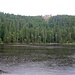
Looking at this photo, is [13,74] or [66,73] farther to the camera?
[66,73]

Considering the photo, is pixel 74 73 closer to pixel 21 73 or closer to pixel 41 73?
pixel 41 73

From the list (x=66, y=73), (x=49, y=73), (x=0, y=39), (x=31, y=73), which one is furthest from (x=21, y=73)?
(x=0, y=39)

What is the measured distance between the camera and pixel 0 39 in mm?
198250

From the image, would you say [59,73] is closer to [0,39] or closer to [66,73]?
[66,73]

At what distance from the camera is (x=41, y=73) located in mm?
49062

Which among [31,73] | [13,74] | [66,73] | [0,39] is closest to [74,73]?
[66,73]

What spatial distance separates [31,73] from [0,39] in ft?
501

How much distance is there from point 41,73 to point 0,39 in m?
153

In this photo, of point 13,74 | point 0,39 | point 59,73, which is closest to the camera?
point 13,74

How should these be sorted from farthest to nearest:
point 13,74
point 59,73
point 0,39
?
point 0,39
point 59,73
point 13,74

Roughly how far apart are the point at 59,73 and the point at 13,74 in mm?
9686

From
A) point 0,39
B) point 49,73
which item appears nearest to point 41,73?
point 49,73

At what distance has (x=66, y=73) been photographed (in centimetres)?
4928

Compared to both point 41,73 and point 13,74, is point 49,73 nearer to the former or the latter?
point 41,73
